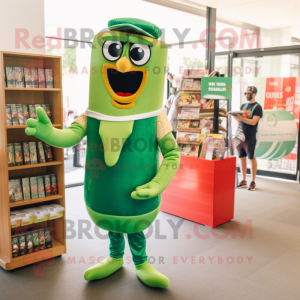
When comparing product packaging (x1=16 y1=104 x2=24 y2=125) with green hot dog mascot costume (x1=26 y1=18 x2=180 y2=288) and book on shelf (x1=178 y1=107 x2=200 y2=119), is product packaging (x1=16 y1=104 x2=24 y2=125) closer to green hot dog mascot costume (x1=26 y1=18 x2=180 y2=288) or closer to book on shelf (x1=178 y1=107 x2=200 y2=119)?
green hot dog mascot costume (x1=26 y1=18 x2=180 y2=288)

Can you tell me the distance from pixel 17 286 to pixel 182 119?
8.26ft

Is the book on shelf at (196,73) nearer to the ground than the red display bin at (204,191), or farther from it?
farther from it

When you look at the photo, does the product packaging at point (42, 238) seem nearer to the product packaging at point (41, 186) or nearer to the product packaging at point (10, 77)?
the product packaging at point (41, 186)

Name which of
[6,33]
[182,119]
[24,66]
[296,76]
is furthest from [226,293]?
[296,76]

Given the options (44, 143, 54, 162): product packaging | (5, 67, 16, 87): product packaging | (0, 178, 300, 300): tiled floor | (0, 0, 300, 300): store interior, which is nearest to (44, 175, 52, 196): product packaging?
(0, 0, 300, 300): store interior

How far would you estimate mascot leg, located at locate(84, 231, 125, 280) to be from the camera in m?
2.60

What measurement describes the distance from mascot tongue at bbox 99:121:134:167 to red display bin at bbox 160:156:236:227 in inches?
66.8

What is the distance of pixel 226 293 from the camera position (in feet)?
8.10

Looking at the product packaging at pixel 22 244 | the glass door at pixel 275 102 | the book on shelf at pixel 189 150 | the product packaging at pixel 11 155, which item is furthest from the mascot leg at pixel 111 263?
the glass door at pixel 275 102

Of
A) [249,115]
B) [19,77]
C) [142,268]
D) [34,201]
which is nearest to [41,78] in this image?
[19,77]

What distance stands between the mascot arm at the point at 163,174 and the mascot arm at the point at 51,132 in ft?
1.91

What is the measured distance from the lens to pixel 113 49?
2.19 m

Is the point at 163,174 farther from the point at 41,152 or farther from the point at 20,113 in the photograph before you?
the point at 20,113

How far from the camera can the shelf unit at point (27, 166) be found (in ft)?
8.86
